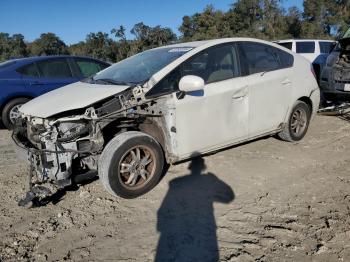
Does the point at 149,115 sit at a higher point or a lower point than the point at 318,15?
lower

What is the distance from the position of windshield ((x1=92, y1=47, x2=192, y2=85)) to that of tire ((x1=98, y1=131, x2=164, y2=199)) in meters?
0.77

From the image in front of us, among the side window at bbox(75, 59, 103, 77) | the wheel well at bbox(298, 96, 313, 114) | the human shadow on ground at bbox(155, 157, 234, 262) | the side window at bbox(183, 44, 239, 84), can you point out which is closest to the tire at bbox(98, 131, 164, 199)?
the human shadow on ground at bbox(155, 157, 234, 262)

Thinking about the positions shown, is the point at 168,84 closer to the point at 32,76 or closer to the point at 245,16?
the point at 32,76

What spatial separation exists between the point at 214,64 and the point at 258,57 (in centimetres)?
90

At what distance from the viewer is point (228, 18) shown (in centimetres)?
4622

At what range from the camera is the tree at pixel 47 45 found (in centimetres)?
6514

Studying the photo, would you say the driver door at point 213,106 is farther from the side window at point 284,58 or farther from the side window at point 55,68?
the side window at point 55,68

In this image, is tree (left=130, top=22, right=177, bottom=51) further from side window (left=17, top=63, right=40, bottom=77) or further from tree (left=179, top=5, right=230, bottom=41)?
side window (left=17, top=63, right=40, bottom=77)

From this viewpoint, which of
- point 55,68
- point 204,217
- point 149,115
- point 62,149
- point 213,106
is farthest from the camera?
point 55,68

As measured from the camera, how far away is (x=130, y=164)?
433 centimetres

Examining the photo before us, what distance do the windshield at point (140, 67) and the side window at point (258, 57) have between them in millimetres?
866

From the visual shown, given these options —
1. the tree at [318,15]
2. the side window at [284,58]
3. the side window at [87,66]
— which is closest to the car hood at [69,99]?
the side window at [284,58]

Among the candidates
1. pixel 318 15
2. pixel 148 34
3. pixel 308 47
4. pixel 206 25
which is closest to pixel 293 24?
pixel 318 15

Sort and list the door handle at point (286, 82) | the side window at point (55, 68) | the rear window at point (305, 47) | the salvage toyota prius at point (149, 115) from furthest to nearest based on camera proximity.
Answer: the rear window at point (305, 47) → the side window at point (55, 68) → the door handle at point (286, 82) → the salvage toyota prius at point (149, 115)
